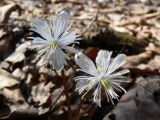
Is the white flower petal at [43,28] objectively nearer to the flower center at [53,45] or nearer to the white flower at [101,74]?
the flower center at [53,45]

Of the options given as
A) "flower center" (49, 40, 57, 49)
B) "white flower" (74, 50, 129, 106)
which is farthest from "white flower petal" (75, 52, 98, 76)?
"flower center" (49, 40, 57, 49)

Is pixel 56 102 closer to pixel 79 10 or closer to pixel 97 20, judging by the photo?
pixel 97 20

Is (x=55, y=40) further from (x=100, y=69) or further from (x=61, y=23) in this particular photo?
(x=100, y=69)

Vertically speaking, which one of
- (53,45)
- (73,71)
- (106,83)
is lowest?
(73,71)

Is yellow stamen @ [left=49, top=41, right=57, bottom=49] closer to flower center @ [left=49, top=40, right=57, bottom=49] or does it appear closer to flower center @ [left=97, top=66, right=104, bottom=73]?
flower center @ [left=49, top=40, right=57, bottom=49]

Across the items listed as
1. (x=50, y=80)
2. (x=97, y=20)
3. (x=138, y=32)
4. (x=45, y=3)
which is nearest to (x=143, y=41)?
(x=138, y=32)

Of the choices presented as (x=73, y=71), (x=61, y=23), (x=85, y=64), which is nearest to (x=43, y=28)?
(x=61, y=23)

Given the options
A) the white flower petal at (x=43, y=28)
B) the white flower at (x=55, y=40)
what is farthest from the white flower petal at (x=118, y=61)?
the white flower petal at (x=43, y=28)
